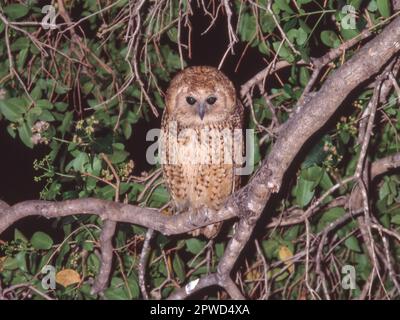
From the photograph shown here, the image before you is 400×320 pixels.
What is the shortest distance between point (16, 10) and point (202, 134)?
3.75 feet

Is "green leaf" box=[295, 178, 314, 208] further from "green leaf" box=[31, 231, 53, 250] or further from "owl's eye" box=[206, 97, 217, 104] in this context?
"green leaf" box=[31, 231, 53, 250]

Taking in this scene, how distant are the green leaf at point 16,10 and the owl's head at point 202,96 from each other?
0.85 metres

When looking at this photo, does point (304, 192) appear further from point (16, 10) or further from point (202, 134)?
point (16, 10)

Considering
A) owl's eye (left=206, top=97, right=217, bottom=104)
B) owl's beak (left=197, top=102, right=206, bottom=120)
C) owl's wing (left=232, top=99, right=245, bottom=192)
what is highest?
owl's eye (left=206, top=97, right=217, bottom=104)

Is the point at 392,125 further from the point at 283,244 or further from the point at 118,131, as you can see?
the point at 118,131

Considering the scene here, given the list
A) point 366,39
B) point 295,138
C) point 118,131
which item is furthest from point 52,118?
point 366,39

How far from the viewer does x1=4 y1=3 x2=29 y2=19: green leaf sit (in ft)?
9.50

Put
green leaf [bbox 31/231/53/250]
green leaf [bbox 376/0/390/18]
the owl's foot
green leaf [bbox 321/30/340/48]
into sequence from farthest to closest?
the owl's foot → green leaf [bbox 31/231/53/250] → green leaf [bbox 321/30/340/48] → green leaf [bbox 376/0/390/18]

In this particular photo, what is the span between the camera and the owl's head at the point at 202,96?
302 cm

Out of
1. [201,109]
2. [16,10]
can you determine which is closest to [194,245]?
[201,109]

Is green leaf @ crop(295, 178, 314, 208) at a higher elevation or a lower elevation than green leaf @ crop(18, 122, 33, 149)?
lower

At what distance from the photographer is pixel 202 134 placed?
299 cm

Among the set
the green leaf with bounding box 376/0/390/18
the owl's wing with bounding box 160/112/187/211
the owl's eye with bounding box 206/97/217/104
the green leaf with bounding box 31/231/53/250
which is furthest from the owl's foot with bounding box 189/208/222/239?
the green leaf with bounding box 376/0/390/18

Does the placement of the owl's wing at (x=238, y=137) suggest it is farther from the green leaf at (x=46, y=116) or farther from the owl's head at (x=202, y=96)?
the green leaf at (x=46, y=116)
